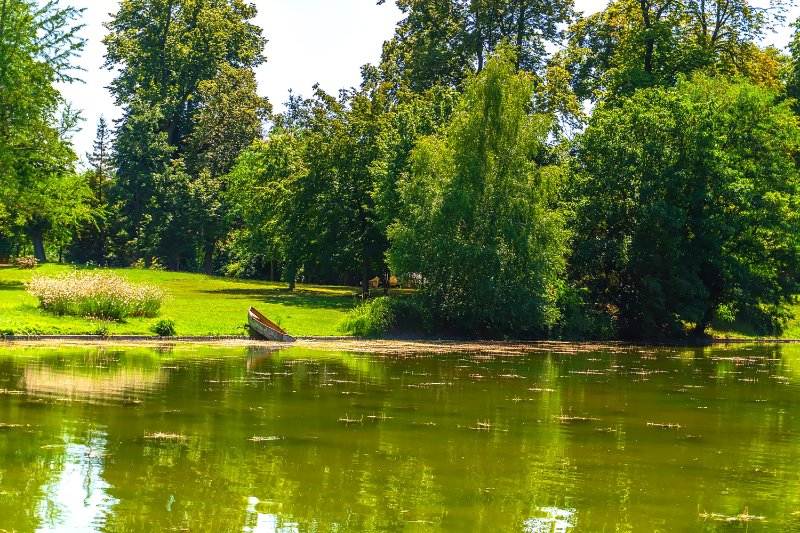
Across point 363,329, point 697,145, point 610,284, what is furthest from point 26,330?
point 697,145

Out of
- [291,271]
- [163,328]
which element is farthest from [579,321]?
[291,271]

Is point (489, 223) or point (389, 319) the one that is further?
point (489, 223)

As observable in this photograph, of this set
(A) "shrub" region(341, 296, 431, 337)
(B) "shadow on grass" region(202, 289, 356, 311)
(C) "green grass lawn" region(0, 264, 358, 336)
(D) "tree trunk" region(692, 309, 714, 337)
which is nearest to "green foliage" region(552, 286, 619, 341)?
(D) "tree trunk" region(692, 309, 714, 337)

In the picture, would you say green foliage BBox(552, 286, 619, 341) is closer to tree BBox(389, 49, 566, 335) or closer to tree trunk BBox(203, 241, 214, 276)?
tree BBox(389, 49, 566, 335)

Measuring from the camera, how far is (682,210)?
47219 mm

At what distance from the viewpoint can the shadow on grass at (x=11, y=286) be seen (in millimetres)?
49231

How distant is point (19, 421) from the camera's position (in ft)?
50.4

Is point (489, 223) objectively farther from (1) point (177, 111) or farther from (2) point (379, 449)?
(1) point (177, 111)

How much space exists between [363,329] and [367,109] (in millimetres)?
26941

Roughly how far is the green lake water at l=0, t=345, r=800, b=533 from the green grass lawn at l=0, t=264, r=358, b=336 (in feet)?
24.0

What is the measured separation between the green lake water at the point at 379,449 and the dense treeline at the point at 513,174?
1666 cm

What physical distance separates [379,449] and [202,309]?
31201 mm

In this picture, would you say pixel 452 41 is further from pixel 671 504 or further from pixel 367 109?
pixel 671 504

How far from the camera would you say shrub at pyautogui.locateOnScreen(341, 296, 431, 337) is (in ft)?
133
